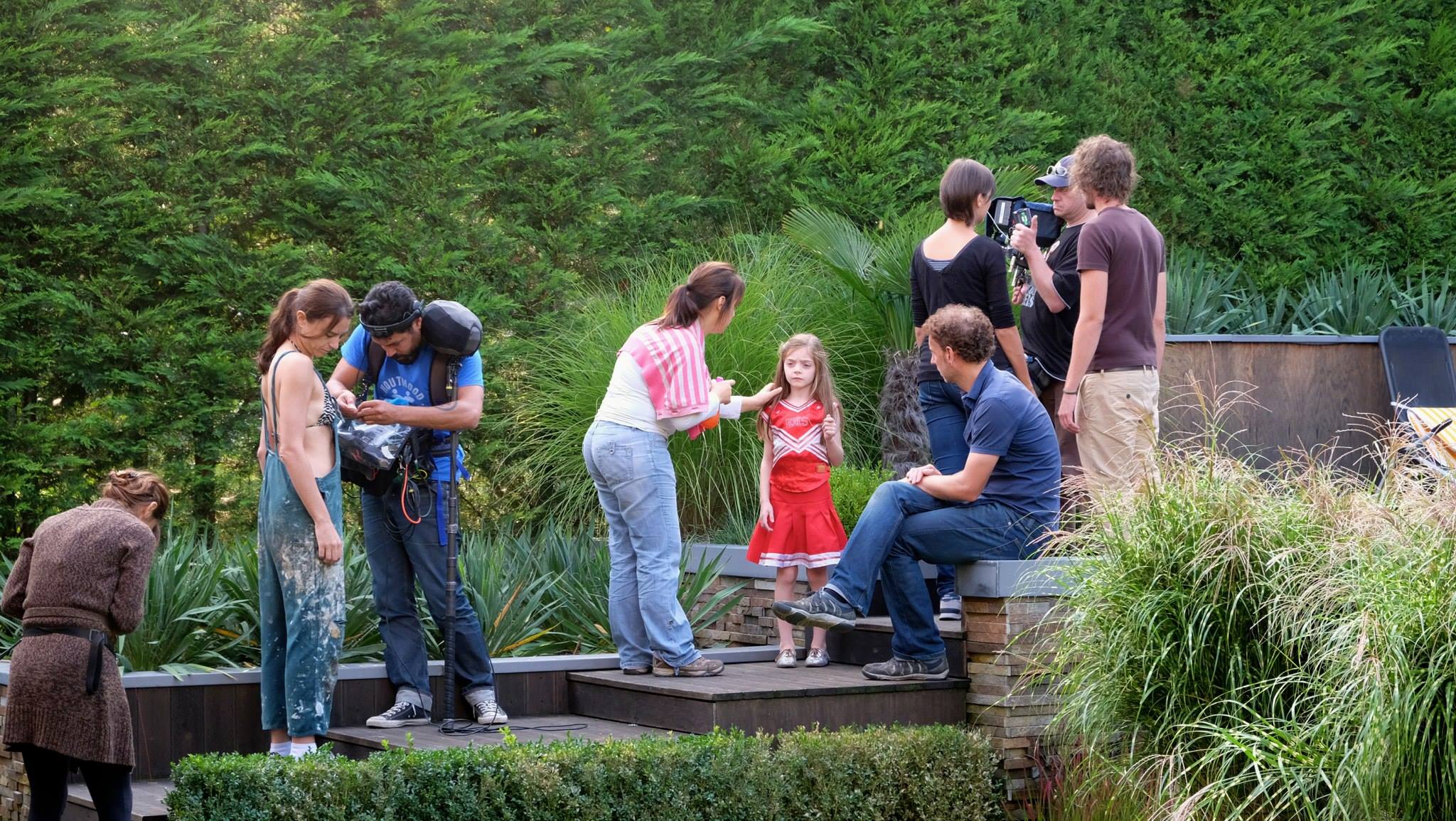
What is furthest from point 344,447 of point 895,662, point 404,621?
point 895,662

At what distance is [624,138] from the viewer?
9.92 meters

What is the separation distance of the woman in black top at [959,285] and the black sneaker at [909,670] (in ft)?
1.54

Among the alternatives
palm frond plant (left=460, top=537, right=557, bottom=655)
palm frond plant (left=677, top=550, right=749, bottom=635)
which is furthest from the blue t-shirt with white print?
palm frond plant (left=677, top=550, right=749, bottom=635)

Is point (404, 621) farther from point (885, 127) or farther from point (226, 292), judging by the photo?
point (885, 127)

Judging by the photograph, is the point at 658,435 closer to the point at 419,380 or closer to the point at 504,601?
the point at 419,380

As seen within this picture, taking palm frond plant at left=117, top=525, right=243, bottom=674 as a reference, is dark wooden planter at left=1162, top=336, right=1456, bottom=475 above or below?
above

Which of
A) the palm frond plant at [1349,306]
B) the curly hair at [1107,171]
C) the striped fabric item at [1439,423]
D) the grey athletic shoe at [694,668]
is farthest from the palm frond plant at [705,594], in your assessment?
the palm frond plant at [1349,306]

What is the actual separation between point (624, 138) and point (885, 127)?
1954mm

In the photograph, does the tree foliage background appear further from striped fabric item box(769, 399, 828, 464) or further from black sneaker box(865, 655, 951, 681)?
black sneaker box(865, 655, 951, 681)

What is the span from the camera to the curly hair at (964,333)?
17.9ft

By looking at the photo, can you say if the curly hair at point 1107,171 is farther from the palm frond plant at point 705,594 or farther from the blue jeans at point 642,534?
the palm frond plant at point 705,594

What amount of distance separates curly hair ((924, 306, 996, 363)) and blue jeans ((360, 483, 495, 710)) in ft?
6.31

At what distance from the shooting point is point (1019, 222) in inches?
257

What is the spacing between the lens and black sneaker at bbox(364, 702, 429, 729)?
5.50m
